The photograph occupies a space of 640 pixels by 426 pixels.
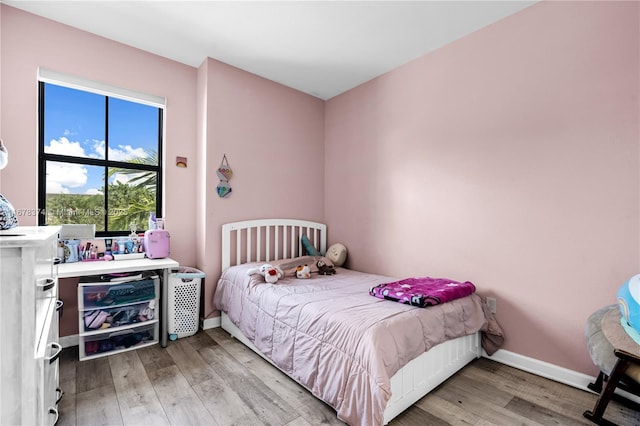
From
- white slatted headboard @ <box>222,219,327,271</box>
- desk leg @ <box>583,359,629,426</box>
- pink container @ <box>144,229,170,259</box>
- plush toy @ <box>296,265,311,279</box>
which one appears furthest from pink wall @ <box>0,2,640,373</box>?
plush toy @ <box>296,265,311,279</box>

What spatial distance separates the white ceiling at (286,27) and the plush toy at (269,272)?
1.92 metres

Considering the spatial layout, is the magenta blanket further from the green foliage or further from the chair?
the green foliage

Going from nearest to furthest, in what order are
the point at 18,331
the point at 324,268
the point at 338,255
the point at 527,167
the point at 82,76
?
the point at 18,331 < the point at 527,167 < the point at 82,76 < the point at 324,268 < the point at 338,255

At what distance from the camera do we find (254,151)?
316 cm

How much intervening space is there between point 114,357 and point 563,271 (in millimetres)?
3212

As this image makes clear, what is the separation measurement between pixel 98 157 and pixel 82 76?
2.12ft

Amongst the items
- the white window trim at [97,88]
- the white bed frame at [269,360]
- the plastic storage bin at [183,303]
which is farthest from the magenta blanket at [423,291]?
the white window trim at [97,88]

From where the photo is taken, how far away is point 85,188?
2.57 metres

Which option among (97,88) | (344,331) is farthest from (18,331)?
(97,88)

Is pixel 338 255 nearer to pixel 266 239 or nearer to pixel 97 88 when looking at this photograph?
pixel 266 239

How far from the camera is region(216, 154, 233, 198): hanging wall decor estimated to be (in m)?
2.90

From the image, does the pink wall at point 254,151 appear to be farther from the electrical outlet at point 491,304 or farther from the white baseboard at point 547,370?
the white baseboard at point 547,370

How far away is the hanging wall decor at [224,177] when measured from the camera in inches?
114

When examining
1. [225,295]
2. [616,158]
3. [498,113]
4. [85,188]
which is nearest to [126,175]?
[85,188]
